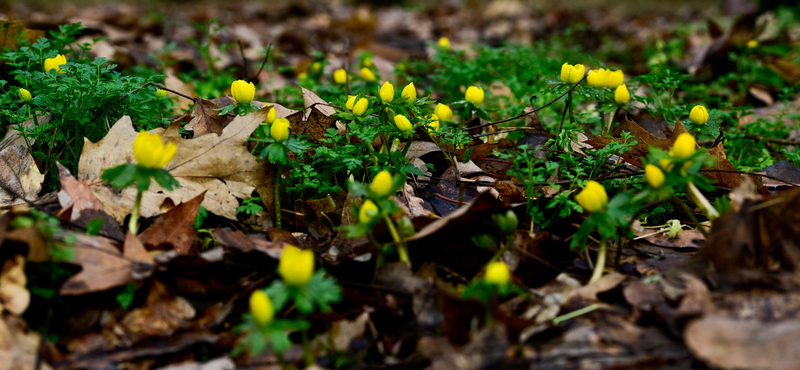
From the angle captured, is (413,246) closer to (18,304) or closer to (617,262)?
(617,262)

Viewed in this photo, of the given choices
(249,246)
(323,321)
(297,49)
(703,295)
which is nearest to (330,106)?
(249,246)

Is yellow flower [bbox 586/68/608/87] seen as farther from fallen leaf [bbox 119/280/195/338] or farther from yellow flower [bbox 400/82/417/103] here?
fallen leaf [bbox 119/280/195/338]

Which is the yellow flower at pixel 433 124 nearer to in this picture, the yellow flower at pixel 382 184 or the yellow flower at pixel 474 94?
the yellow flower at pixel 474 94

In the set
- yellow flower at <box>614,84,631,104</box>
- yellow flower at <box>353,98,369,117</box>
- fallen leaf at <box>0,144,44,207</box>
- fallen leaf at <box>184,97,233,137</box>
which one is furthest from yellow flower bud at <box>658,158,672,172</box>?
fallen leaf at <box>0,144,44,207</box>

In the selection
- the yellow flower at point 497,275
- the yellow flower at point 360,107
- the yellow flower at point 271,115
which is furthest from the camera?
the yellow flower at point 360,107

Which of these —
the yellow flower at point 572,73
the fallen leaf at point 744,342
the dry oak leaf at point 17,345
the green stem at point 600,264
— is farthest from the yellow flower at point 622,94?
the dry oak leaf at point 17,345

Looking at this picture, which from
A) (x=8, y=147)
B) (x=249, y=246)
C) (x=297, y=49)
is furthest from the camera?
(x=297, y=49)
